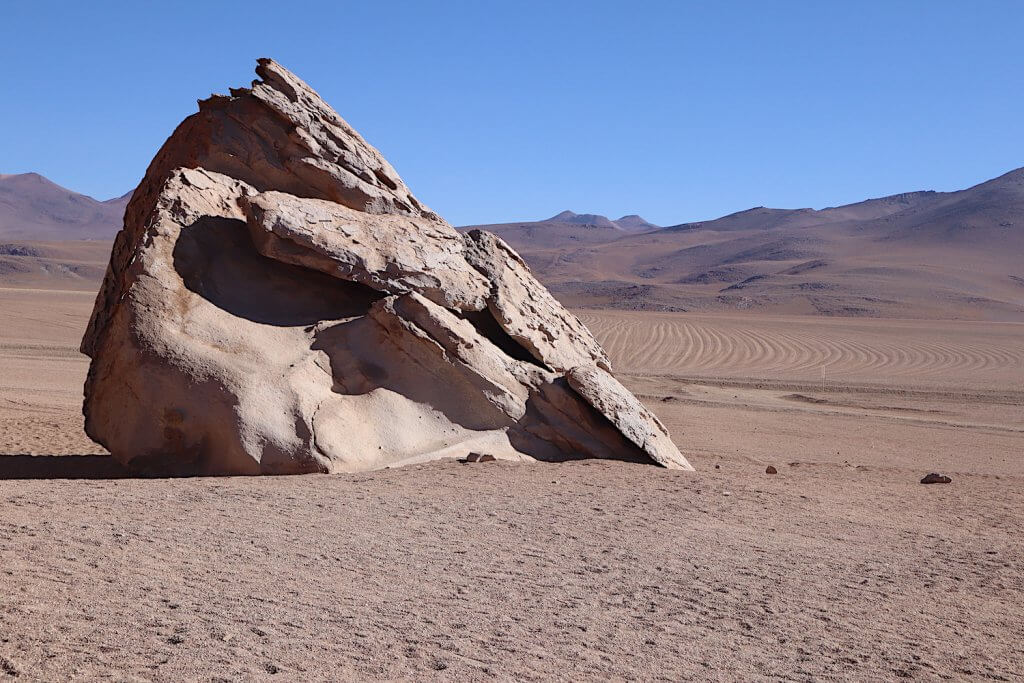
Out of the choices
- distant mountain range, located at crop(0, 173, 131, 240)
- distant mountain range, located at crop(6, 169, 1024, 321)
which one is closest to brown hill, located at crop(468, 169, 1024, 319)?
distant mountain range, located at crop(6, 169, 1024, 321)

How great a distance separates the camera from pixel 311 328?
888cm

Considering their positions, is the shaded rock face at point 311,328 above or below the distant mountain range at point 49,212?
below

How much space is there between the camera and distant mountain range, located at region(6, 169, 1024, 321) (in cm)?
6212

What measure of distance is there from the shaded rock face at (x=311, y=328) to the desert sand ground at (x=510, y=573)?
485mm

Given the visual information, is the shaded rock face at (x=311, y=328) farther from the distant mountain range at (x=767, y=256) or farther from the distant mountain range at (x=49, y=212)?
the distant mountain range at (x=49, y=212)

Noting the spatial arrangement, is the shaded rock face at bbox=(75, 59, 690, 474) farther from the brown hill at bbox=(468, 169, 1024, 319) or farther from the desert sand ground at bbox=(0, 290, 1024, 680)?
the brown hill at bbox=(468, 169, 1024, 319)

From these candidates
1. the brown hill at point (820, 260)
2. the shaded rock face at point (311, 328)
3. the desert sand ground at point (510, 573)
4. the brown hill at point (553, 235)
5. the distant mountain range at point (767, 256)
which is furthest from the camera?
the brown hill at point (553, 235)

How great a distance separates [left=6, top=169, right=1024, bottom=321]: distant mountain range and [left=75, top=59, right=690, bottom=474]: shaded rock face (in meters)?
48.0

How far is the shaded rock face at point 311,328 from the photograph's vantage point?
7.86m

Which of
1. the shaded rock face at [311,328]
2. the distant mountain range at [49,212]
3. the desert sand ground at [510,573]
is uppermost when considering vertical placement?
the distant mountain range at [49,212]

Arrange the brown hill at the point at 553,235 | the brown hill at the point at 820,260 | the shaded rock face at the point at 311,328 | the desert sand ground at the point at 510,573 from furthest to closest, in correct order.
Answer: the brown hill at the point at 553,235 → the brown hill at the point at 820,260 → the shaded rock face at the point at 311,328 → the desert sand ground at the point at 510,573

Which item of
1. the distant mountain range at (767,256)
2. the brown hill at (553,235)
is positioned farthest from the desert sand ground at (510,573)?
the brown hill at (553,235)

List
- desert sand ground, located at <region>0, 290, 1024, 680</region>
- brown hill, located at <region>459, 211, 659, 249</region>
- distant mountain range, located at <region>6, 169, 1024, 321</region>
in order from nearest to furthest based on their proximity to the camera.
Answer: desert sand ground, located at <region>0, 290, 1024, 680</region> → distant mountain range, located at <region>6, 169, 1024, 321</region> → brown hill, located at <region>459, 211, 659, 249</region>

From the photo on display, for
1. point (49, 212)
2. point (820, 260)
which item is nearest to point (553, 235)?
point (820, 260)
